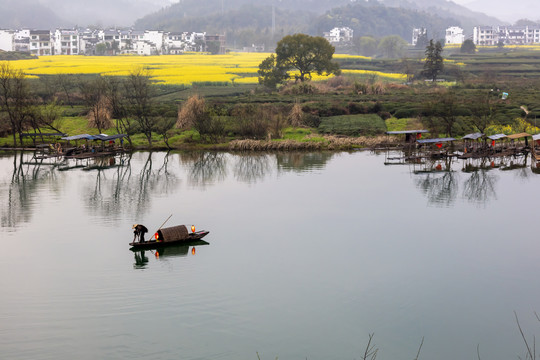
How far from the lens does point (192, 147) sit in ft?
186

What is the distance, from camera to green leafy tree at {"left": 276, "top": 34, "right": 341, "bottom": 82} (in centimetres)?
9131

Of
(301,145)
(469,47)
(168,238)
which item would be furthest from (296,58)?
(469,47)

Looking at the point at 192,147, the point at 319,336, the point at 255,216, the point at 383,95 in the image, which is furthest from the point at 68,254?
the point at 383,95

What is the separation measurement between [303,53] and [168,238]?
68.0 metres

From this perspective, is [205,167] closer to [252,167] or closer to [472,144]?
[252,167]

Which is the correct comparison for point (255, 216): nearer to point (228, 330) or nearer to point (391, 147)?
point (228, 330)

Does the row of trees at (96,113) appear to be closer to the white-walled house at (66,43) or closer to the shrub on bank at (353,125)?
the shrub on bank at (353,125)

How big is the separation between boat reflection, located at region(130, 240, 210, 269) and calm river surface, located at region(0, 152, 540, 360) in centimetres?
16

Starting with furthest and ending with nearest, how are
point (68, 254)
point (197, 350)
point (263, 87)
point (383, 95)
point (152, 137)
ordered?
point (263, 87) → point (383, 95) → point (152, 137) → point (68, 254) → point (197, 350)

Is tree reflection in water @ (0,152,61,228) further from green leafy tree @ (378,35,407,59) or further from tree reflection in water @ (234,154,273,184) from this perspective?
green leafy tree @ (378,35,407,59)

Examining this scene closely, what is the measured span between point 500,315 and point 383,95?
60.8 m

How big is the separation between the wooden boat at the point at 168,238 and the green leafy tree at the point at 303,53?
2601 inches

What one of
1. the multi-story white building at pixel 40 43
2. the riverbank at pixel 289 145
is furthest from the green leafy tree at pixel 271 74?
the multi-story white building at pixel 40 43

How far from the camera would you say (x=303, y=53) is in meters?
91.4
